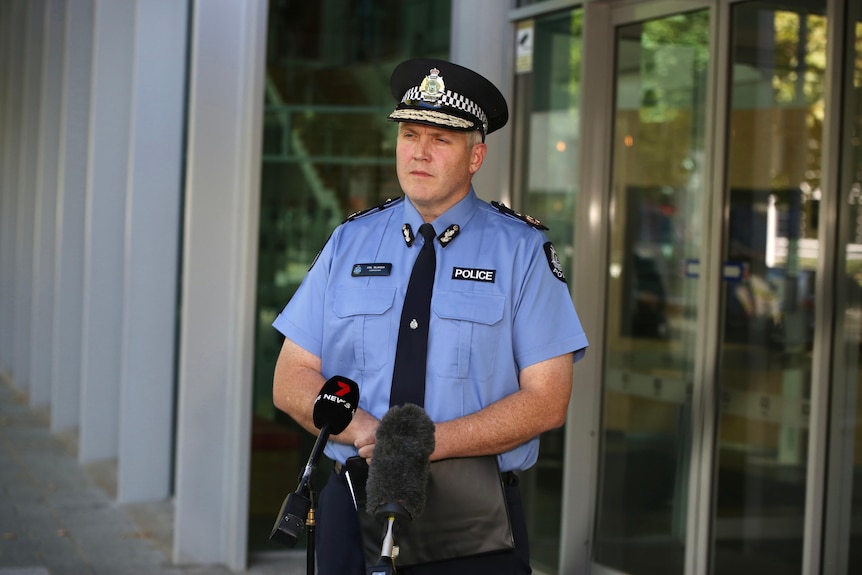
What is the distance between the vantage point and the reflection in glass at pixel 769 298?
238 inches

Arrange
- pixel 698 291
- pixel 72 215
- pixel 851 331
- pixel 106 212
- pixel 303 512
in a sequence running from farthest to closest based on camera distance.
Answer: pixel 72 215, pixel 106 212, pixel 698 291, pixel 851 331, pixel 303 512

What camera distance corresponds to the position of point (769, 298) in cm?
622

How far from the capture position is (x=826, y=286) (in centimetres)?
527

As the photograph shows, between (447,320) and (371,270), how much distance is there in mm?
233

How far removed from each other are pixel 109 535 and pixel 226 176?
91.5 inches

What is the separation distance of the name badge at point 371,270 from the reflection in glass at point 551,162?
3299 mm

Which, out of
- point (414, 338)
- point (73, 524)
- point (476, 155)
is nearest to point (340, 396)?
point (414, 338)

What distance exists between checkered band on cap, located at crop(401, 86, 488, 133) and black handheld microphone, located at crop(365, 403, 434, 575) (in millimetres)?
785

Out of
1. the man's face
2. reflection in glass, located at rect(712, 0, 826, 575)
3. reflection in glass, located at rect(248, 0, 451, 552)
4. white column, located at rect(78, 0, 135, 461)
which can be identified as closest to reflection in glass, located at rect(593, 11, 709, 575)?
reflection in glass, located at rect(712, 0, 826, 575)

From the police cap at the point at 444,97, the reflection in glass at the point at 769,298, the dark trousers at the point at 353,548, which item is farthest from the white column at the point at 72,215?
the dark trousers at the point at 353,548

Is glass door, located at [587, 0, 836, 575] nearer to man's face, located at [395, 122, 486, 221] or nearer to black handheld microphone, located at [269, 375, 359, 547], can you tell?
man's face, located at [395, 122, 486, 221]

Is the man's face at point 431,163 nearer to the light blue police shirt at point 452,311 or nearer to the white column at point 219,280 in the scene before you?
the light blue police shirt at point 452,311

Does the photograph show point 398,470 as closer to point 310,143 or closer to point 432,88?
point 432,88

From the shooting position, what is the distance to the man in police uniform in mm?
2904
